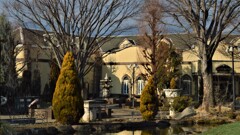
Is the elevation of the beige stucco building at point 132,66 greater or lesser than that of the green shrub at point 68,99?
greater

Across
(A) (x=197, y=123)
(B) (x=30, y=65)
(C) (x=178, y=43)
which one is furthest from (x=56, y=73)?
Result: (A) (x=197, y=123)

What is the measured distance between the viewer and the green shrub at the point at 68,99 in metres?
19.0

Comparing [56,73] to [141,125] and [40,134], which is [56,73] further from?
[40,134]

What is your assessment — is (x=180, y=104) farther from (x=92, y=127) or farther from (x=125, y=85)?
(x=125, y=85)

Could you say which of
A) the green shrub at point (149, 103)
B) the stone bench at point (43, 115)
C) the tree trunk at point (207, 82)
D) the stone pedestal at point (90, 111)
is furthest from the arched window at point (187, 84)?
the stone bench at point (43, 115)

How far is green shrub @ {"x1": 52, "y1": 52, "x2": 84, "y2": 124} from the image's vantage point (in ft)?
62.5

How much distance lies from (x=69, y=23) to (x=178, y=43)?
78.8 ft

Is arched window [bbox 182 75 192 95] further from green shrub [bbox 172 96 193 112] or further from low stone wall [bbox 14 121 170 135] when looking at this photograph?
low stone wall [bbox 14 121 170 135]

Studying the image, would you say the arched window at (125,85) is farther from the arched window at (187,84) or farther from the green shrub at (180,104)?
the green shrub at (180,104)

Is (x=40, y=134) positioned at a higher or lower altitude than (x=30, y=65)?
lower

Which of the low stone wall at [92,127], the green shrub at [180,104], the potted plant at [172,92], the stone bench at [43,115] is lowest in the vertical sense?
the low stone wall at [92,127]

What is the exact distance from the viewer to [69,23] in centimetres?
2433

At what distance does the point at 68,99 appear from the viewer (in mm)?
19062

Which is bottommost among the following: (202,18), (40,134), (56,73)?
(40,134)
